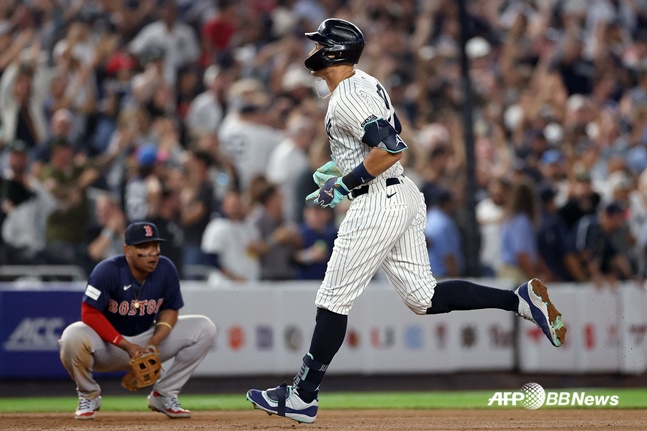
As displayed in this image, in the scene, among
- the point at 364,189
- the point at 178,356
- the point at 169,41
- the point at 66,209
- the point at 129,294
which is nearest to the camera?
the point at 364,189

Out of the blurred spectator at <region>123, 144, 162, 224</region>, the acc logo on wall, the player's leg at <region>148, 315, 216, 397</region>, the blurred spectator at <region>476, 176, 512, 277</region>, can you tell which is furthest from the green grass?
the blurred spectator at <region>476, 176, 512, 277</region>

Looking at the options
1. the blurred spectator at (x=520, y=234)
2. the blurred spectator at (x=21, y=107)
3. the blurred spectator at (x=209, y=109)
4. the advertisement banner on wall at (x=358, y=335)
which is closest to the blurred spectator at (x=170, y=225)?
the advertisement banner on wall at (x=358, y=335)

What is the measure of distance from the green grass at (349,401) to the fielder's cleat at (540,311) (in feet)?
7.93

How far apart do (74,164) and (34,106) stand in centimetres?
127

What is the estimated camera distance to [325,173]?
25.4 ft

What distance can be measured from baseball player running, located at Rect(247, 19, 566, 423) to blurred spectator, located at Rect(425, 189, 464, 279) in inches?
241

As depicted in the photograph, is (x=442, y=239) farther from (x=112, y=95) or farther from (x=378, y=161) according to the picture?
(x=378, y=161)

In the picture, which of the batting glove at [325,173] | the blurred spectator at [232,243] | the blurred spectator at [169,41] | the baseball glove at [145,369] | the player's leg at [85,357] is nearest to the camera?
the batting glove at [325,173]

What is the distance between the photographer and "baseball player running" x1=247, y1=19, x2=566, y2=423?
23.8 ft

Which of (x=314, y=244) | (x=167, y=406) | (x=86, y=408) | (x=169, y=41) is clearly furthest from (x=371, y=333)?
(x=169, y=41)

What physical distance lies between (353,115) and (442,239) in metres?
6.85

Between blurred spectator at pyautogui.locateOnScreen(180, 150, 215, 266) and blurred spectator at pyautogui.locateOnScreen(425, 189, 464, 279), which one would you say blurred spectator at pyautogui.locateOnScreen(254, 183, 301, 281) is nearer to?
blurred spectator at pyautogui.locateOnScreen(180, 150, 215, 266)

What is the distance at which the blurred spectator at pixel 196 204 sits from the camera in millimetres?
13539

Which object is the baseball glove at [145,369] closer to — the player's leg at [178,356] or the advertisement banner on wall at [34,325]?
the player's leg at [178,356]
